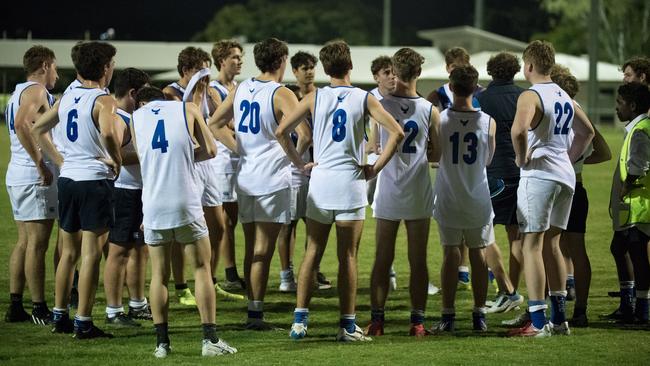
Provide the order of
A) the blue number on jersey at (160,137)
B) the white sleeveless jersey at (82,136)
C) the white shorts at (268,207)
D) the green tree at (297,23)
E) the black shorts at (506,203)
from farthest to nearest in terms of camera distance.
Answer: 1. the green tree at (297,23)
2. the black shorts at (506,203)
3. the white shorts at (268,207)
4. the white sleeveless jersey at (82,136)
5. the blue number on jersey at (160,137)

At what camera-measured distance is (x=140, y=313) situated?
9.58m

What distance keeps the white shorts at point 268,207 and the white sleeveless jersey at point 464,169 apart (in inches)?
51.7

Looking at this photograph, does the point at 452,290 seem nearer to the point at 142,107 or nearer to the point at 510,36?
the point at 142,107

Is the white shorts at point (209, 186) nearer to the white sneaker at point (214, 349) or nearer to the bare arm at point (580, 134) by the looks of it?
the white sneaker at point (214, 349)

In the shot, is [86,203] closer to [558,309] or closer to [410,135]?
[410,135]

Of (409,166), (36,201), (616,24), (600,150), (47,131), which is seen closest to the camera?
(409,166)

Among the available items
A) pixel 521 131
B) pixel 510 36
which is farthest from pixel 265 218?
pixel 510 36

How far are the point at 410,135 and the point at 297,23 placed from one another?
90060mm

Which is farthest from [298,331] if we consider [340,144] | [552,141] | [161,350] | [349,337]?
[552,141]

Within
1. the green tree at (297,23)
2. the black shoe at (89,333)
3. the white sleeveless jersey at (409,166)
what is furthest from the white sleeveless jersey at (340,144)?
the green tree at (297,23)

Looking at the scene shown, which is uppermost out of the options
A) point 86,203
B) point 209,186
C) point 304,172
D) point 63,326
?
point 304,172

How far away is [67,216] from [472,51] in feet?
234

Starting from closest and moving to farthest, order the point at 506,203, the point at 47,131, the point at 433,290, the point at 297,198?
the point at 47,131, the point at 506,203, the point at 433,290, the point at 297,198

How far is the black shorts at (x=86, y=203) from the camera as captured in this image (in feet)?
27.7
